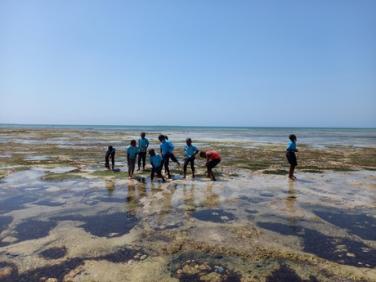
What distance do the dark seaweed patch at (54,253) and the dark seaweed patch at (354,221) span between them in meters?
6.78

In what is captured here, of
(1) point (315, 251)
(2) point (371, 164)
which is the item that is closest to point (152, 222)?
(1) point (315, 251)

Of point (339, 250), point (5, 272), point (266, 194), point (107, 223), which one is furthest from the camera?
point (266, 194)

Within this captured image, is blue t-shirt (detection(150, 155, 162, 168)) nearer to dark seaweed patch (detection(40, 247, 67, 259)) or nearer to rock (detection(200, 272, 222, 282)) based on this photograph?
dark seaweed patch (detection(40, 247, 67, 259))

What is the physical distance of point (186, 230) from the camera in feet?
27.3

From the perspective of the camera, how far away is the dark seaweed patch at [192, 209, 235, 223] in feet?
30.6

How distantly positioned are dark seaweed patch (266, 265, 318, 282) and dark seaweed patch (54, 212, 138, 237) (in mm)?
3701

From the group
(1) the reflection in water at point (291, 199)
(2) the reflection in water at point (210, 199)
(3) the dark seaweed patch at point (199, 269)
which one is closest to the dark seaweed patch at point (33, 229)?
(3) the dark seaweed patch at point (199, 269)

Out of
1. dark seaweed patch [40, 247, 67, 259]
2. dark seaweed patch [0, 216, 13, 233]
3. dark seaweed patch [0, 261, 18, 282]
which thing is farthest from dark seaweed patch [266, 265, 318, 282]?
dark seaweed patch [0, 216, 13, 233]

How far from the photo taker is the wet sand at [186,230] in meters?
6.15

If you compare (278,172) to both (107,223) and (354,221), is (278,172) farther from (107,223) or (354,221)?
(107,223)

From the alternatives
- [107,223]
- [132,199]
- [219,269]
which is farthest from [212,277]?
[132,199]

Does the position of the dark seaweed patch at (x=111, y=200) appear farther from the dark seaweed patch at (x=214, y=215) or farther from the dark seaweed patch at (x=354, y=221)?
the dark seaweed patch at (x=354, y=221)

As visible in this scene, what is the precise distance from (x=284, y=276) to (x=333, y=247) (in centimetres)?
196

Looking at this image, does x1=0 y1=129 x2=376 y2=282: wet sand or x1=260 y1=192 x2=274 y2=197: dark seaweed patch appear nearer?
x1=0 y1=129 x2=376 y2=282: wet sand
